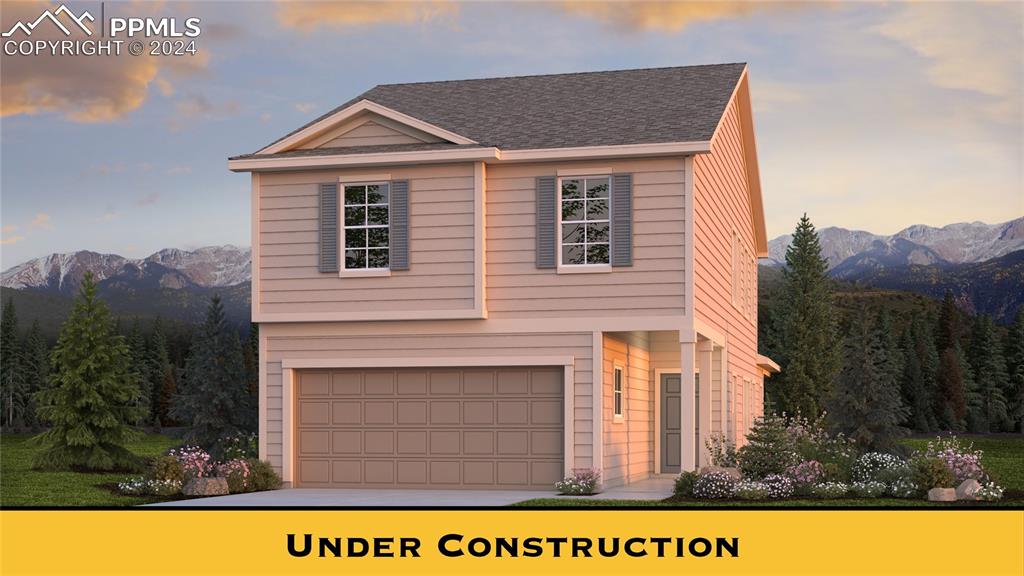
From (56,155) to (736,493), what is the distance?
200ft

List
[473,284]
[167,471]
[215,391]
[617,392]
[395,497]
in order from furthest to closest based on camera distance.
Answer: [215,391], [617,392], [473,284], [167,471], [395,497]

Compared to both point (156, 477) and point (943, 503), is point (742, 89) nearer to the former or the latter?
point (943, 503)

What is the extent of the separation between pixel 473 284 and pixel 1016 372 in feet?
155

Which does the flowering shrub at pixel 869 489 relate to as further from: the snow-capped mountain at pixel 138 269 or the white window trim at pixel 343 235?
the snow-capped mountain at pixel 138 269

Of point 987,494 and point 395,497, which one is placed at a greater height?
point 987,494

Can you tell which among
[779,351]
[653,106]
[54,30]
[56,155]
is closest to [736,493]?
[653,106]

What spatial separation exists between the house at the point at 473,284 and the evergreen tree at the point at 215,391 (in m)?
5.68

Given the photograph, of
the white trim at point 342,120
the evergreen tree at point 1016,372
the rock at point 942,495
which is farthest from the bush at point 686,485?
the evergreen tree at point 1016,372

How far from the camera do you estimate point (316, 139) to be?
77.7ft

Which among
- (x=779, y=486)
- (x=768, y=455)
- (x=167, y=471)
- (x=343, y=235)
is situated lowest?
(x=779, y=486)

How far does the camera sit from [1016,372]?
206ft

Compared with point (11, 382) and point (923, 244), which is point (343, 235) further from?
point (923, 244)

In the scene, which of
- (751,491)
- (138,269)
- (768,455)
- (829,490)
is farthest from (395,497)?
(138,269)

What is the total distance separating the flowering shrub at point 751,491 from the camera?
19.8 metres
